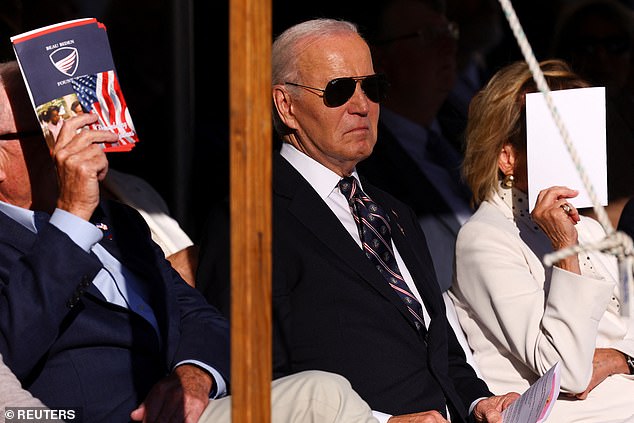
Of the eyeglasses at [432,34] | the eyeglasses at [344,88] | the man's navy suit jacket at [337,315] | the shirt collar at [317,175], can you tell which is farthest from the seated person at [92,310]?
the eyeglasses at [432,34]

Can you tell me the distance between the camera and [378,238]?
3533 millimetres

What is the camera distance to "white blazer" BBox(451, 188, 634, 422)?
3.43m

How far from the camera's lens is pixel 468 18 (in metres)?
6.89

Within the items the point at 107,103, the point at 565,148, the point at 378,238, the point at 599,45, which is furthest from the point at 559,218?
the point at 599,45

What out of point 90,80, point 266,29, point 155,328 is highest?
point 266,29

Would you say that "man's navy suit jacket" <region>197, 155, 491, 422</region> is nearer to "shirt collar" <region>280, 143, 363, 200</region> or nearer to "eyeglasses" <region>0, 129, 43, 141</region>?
"shirt collar" <region>280, 143, 363, 200</region>

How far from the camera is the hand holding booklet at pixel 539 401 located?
3074 millimetres

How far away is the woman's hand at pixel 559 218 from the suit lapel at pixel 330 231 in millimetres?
523

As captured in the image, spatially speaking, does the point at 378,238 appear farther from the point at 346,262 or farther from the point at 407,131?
the point at 407,131

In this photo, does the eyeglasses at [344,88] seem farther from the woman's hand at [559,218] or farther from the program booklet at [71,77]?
the program booklet at [71,77]

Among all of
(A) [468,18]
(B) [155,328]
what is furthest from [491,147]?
(A) [468,18]

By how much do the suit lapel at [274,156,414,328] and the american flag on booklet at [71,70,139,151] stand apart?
1.88 ft

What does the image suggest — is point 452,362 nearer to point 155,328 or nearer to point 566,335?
point 566,335

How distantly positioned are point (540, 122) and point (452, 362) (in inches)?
31.4
